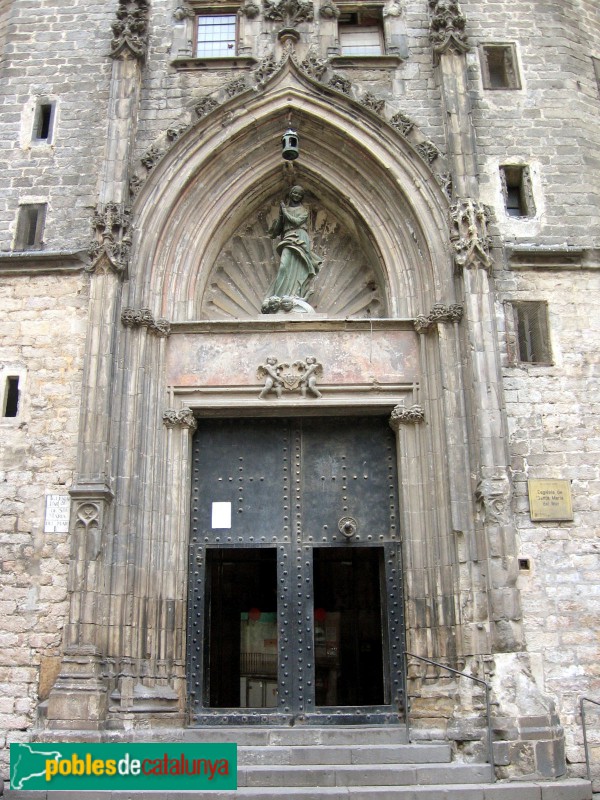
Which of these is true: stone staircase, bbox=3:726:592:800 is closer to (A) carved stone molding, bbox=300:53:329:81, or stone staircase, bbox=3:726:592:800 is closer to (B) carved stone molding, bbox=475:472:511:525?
(B) carved stone molding, bbox=475:472:511:525

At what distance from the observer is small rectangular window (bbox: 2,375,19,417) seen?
1074cm

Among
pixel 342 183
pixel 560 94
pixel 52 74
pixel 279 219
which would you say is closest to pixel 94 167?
pixel 52 74

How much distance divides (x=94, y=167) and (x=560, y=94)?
6788 millimetres

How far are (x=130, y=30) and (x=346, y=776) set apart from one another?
402 inches

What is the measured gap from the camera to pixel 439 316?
10773 mm

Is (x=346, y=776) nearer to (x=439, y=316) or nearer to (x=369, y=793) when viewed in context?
(x=369, y=793)

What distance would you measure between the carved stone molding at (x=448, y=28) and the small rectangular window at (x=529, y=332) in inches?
154

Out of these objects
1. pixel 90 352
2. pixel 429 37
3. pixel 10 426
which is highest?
pixel 429 37

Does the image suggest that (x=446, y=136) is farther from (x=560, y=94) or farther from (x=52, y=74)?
(x=52, y=74)

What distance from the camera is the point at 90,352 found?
10.4 meters

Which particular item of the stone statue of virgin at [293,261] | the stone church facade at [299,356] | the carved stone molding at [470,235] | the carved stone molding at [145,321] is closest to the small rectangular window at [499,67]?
the stone church facade at [299,356]

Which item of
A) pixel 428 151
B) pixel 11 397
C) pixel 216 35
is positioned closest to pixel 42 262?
pixel 11 397

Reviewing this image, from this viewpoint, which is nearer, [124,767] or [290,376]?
[124,767]

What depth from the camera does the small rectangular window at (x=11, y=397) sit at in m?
10.7
